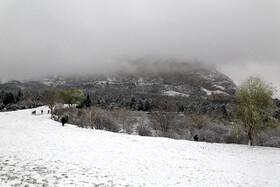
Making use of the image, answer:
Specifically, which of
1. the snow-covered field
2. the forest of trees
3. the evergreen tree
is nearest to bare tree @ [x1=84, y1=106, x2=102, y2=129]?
the forest of trees

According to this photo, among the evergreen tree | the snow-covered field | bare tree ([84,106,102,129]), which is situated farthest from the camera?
bare tree ([84,106,102,129])

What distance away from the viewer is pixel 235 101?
29828 mm

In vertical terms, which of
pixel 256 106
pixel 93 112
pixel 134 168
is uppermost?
pixel 256 106

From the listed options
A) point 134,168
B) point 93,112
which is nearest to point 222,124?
point 93,112

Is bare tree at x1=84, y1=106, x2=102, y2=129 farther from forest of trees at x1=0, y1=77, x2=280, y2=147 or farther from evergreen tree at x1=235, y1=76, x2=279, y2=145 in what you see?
evergreen tree at x1=235, y1=76, x2=279, y2=145

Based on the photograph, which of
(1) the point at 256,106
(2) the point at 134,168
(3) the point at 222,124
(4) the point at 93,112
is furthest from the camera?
(3) the point at 222,124

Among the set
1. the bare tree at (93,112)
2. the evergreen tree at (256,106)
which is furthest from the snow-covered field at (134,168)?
the bare tree at (93,112)

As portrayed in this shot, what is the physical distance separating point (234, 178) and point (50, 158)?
1405 cm

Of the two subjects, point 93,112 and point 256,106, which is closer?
point 256,106

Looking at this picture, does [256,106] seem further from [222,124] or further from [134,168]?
[222,124]

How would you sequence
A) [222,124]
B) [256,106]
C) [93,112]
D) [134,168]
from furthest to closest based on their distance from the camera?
[222,124], [93,112], [256,106], [134,168]

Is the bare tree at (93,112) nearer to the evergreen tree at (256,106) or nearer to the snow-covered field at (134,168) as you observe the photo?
the snow-covered field at (134,168)

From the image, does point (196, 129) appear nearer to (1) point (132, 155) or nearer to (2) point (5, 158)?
(1) point (132, 155)

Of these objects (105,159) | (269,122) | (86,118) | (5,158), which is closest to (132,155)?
(105,159)
